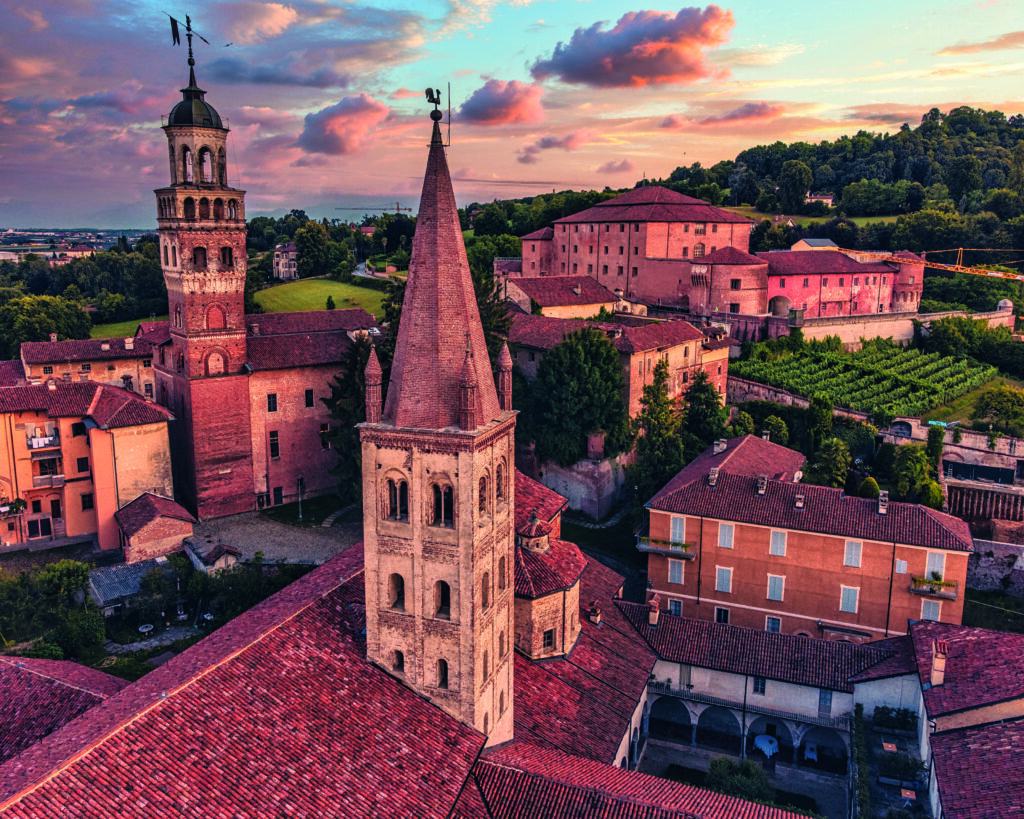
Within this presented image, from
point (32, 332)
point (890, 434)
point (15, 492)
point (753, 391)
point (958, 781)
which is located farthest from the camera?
point (32, 332)

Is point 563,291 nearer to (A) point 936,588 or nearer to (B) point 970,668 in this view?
(A) point 936,588

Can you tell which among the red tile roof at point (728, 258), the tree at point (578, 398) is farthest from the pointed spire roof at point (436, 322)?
the red tile roof at point (728, 258)

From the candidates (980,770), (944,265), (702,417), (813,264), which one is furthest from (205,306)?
(944,265)

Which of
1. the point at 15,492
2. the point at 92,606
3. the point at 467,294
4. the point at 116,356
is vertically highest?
the point at 467,294

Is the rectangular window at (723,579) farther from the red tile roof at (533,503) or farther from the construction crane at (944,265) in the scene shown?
the construction crane at (944,265)

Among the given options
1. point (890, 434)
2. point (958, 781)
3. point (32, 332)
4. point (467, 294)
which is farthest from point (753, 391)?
point (32, 332)

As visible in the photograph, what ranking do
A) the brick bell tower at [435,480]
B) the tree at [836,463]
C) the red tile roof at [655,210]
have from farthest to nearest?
1. the red tile roof at [655,210]
2. the tree at [836,463]
3. the brick bell tower at [435,480]

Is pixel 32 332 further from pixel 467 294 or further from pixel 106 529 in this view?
pixel 467 294
